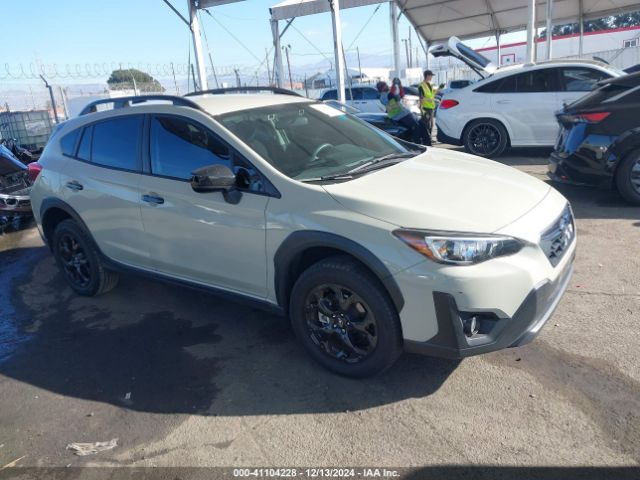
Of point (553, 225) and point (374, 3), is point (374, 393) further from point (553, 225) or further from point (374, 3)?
point (374, 3)

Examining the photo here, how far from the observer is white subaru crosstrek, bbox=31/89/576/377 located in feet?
9.04

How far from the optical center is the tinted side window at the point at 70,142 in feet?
15.7

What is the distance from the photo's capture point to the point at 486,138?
984cm

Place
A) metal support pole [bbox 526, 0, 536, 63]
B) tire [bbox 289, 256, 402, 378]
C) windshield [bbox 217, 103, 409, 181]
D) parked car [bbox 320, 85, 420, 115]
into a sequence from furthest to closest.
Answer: parked car [bbox 320, 85, 420, 115] → metal support pole [bbox 526, 0, 536, 63] → windshield [bbox 217, 103, 409, 181] → tire [bbox 289, 256, 402, 378]

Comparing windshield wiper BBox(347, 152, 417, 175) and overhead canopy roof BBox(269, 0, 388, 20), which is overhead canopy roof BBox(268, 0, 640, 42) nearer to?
overhead canopy roof BBox(269, 0, 388, 20)

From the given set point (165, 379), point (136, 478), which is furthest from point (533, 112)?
point (136, 478)

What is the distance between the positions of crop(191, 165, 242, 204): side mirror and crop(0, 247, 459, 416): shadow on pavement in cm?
102

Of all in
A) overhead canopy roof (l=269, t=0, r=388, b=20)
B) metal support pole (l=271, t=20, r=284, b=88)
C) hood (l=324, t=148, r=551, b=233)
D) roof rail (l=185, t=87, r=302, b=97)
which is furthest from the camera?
metal support pole (l=271, t=20, r=284, b=88)

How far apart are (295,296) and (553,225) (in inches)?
62.8

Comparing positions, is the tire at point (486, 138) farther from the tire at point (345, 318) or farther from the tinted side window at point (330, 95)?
the tinted side window at point (330, 95)

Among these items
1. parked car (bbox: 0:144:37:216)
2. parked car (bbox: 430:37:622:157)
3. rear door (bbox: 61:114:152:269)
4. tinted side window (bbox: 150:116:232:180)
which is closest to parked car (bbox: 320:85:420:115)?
parked car (bbox: 430:37:622:157)

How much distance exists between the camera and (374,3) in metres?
16.1

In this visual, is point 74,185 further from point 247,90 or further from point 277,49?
point 277,49

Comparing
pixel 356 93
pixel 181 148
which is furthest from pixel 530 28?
pixel 181 148
